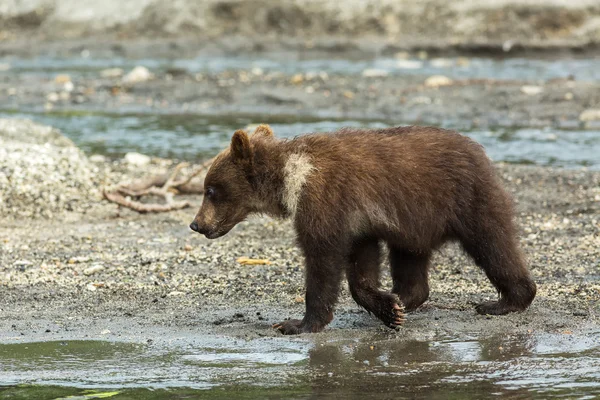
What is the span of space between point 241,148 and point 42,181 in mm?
3993

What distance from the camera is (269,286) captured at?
7629 mm

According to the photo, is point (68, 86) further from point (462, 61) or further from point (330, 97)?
point (462, 61)

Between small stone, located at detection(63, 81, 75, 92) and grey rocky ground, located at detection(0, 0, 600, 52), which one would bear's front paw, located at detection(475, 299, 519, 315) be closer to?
small stone, located at detection(63, 81, 75, 92)

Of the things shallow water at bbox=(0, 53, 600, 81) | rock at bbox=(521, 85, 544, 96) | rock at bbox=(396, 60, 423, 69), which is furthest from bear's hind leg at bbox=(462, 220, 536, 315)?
rock at bbox=(396, 60, 423, 69)

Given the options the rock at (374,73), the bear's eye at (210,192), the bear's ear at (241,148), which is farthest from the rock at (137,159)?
the rock at (374,73)

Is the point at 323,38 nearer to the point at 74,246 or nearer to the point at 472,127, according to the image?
the point at 472,127

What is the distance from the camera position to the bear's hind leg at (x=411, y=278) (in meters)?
6.91

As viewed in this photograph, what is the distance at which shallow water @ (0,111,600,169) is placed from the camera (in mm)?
13078

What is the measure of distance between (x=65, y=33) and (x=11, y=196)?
60.6 feet

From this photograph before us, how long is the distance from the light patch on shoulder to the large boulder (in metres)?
3.95

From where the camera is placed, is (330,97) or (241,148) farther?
(330,97)

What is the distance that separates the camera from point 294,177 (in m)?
6.41

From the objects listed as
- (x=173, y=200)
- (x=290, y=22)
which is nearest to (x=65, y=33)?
(x=290, y=22)

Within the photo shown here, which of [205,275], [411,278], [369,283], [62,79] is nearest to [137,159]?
[205,275]
